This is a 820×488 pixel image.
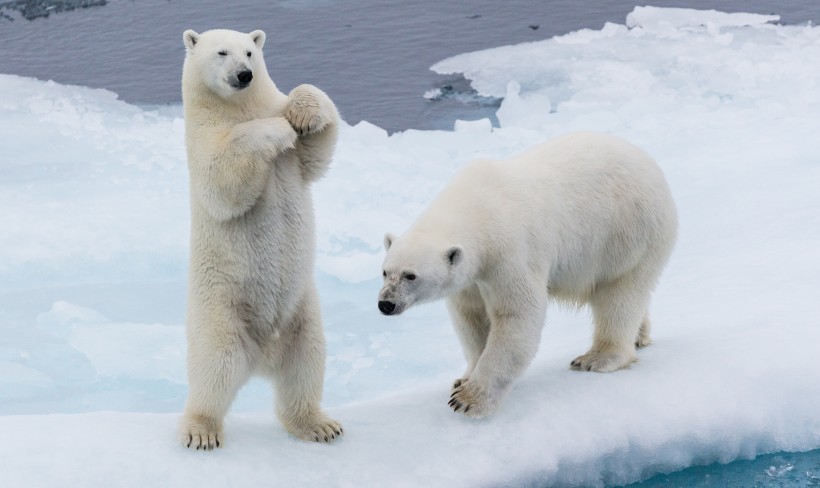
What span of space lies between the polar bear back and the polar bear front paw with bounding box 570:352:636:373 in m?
0.30

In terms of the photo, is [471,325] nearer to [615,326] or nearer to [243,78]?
[615,326]

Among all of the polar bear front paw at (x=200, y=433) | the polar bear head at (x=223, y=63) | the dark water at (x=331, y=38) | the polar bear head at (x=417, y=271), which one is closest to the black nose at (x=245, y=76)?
the polar bear head at (x=223, y=63)

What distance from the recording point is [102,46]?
11852mm

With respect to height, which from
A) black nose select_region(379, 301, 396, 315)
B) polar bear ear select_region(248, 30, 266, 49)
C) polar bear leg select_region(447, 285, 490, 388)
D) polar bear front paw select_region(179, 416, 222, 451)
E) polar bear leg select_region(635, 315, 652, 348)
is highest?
polar bear ear select_region(248, 30, 266, 49)

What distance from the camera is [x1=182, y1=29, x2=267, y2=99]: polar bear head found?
3908 mm

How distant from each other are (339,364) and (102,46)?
703cm

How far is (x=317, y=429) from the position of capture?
4.24 metres

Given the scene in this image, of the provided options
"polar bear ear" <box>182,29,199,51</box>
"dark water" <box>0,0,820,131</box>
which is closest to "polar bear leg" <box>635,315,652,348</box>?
"polar bear ear" <box>182,29,199,51</box>

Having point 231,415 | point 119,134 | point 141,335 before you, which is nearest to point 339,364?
point 141,335

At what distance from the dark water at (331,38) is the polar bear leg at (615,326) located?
5.09 metres

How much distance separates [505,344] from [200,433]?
4.02 ft

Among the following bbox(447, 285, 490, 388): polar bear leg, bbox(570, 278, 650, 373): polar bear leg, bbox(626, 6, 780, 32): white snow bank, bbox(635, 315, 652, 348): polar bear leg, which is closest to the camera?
bbox(447, 285, 490, 388): polar bear leg

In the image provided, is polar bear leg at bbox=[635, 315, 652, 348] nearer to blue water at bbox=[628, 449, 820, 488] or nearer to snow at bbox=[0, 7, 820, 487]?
snow at bbox=[0, 7, 820, 487]

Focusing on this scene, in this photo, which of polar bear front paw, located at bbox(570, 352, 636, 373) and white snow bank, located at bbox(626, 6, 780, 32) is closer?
polar bear front paw, located at bbox(570, 352, 636, 373)
